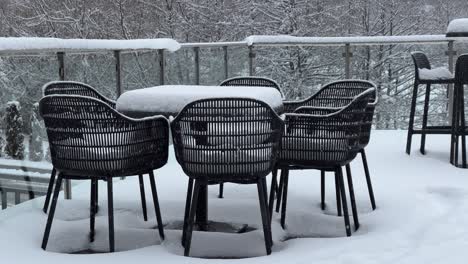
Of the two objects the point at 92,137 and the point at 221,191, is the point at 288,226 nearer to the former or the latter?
the point at 221,191

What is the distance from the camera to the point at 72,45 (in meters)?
3.91

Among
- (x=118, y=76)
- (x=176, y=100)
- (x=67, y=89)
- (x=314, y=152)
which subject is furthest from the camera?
(x=118, y=76)

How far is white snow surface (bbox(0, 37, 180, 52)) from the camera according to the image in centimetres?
329

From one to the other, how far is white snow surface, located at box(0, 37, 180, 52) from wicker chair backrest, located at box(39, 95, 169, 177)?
510mm

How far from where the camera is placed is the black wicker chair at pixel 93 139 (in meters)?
2.90

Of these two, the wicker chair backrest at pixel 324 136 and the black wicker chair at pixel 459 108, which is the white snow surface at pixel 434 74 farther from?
the wicker chair backrest at pixel 324 136

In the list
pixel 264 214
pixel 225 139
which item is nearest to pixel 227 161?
pixel 225 139

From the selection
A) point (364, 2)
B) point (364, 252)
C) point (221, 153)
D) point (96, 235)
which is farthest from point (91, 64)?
point (364, 2)

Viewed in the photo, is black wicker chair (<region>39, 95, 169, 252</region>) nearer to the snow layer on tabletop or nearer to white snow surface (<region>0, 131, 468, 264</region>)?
white snow surface (<region>0, 131, 468, 264</region>)

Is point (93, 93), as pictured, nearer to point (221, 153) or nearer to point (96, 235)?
point (96, 235)

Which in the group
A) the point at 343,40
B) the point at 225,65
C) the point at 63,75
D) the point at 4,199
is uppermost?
the point at 343,40

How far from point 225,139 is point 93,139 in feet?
2.01

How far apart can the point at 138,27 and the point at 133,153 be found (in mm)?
15640

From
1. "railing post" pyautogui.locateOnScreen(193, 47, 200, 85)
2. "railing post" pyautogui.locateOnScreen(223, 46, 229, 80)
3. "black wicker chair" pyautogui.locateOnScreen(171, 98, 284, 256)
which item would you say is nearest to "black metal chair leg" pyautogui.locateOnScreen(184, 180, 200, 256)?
"black wicker chair" pyautogui.locateOnScreen(171, 98, 284, 256)
